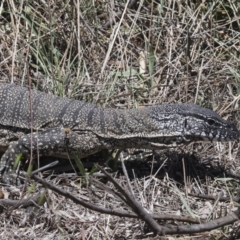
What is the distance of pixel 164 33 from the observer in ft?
23.3

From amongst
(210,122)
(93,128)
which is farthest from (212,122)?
(93,128)

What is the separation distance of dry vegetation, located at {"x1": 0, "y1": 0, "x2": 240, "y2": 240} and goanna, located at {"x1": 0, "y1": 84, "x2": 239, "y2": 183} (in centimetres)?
25

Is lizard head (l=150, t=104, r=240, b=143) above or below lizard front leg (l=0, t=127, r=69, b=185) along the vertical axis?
above

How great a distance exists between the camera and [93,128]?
18.6 feet

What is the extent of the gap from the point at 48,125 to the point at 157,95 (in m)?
1.30

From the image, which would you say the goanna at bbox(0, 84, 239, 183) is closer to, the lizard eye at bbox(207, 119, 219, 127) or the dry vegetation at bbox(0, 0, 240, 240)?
the lizard eye at bbox(207, 119, 219, 127)

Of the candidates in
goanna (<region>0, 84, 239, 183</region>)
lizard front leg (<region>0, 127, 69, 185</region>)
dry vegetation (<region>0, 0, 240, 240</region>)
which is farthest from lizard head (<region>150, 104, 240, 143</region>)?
lizard front leg (<region>0, 127, 69, 185</region>)

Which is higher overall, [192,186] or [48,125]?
[48,125]

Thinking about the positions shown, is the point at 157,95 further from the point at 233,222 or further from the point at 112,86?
the point at 233,222

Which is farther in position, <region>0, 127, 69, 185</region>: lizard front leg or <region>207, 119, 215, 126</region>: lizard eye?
<region>207, 119, 215, 126</region>: lizard eye

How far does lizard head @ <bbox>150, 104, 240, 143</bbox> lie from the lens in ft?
18.5

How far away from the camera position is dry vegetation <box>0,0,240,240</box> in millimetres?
5645

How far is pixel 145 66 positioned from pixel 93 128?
1.49 m

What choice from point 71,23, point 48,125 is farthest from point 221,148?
point 71,23
